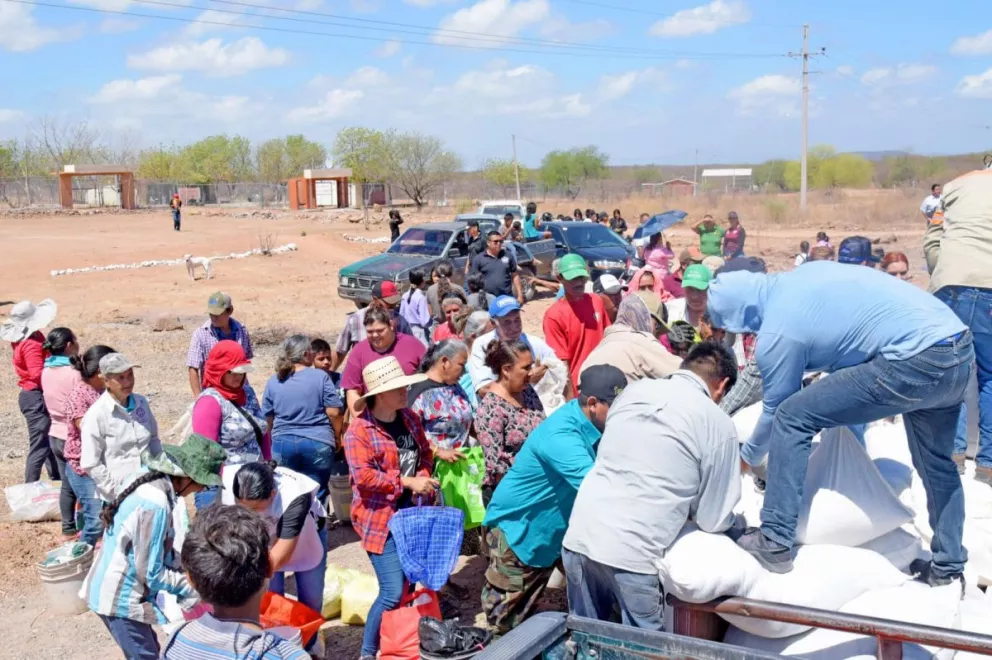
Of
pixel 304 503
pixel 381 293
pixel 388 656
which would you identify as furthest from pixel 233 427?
pixel 381 293

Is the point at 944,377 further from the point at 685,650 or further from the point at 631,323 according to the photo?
the point at 631,323

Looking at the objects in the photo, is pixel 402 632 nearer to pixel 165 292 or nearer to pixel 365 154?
pixel 165 292

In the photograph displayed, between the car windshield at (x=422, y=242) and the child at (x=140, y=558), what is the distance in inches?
529

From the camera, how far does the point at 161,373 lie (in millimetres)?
11891

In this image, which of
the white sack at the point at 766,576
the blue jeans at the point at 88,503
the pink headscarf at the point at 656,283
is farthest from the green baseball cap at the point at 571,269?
the blue jeans at the point at 88,503

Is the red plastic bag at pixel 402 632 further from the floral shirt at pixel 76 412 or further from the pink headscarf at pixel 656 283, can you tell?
the pink headscarf at pixel 656 283

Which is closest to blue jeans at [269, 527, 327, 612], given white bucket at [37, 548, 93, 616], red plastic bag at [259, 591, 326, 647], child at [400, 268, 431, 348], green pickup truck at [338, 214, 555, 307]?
red plastic bag at [259, 591, 326, 647]

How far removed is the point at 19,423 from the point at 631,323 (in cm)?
732

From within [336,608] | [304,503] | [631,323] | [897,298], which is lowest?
[336,608]

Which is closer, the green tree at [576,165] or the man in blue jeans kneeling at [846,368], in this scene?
the man in blue jeans kneeling at [846,368]

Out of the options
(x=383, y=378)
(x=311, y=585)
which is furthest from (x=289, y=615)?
(x=383, y=378)

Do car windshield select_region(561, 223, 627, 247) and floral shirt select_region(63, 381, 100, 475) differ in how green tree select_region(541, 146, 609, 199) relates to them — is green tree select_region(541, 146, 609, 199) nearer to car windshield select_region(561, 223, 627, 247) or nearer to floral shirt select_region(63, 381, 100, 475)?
car windshield select_region(561, 223, 627, 247)

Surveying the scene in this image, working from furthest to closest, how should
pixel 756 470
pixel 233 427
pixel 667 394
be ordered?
pixel 233 427
pixel 756 470
pixel 667 394

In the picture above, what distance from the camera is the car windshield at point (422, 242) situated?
1720cm
